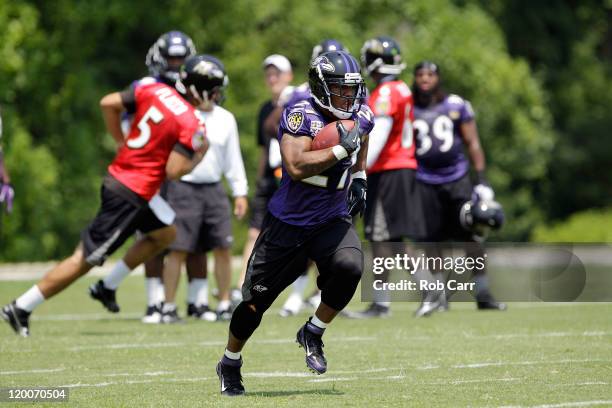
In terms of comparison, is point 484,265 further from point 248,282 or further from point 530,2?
point 530,2

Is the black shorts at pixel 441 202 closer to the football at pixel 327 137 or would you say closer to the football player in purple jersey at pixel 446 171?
the football player in purple jersey at pixel 446 171

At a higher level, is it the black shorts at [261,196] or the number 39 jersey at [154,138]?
the number 39 jersey at [154,138]

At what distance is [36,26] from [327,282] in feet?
55.0

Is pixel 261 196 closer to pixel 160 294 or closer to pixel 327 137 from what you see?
pixel 160 294

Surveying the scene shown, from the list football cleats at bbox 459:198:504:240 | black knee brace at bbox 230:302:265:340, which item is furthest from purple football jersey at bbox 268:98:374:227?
football cleats at bbox 459:198:504:240

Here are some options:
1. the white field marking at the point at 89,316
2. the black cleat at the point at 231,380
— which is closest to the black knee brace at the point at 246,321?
the black cleat at the point at 231,380

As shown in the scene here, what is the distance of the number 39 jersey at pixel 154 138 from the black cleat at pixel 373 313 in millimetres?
2780

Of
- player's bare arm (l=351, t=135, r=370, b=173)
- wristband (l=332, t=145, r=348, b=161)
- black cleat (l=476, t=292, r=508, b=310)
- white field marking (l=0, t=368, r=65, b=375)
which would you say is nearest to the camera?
wristband (l=332, t=145, r=348, b=161)

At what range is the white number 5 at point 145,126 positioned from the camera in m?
10.0

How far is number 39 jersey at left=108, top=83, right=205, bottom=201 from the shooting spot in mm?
9984

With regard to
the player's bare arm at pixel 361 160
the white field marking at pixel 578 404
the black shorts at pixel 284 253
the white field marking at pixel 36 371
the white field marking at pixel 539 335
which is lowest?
the white field marking at pixel 539 335

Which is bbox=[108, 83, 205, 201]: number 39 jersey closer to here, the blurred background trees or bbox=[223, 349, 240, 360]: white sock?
bbox=[223, 349, 240, 360]: white sock

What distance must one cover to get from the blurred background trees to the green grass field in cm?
1102

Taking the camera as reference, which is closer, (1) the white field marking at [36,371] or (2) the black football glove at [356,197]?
(2) the black football glove at [356,197]
